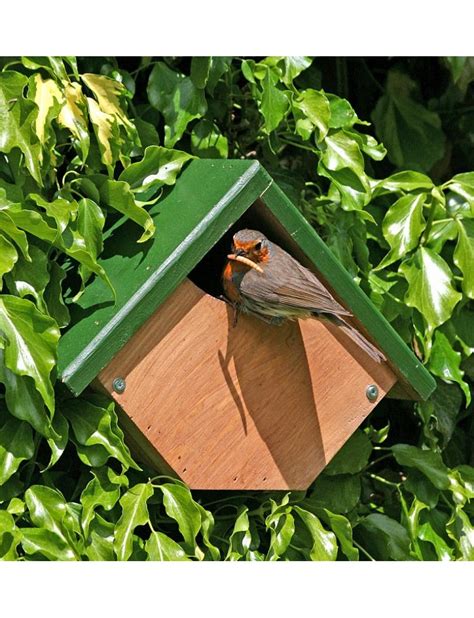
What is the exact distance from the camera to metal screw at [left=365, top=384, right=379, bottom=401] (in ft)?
10.0

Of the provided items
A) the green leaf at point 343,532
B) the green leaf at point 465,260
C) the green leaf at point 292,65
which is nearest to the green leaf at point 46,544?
the green leaf at point 343,532

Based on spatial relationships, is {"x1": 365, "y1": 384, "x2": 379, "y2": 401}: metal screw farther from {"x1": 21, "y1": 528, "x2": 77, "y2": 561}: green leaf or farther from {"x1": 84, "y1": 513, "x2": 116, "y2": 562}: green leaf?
{"x1": 21, "y1": 528, "x2": 77, "y2": 561}: green leaf

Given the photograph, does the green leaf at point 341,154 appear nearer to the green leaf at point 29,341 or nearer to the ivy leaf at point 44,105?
the ivy leaf at point 44,105

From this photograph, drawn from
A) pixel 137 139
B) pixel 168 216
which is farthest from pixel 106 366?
pixel 137 139

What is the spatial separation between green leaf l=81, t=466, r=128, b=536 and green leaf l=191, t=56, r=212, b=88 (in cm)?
101

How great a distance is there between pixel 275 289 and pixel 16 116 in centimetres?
65

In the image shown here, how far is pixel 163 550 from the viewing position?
281 centimetres

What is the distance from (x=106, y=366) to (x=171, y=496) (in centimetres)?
34

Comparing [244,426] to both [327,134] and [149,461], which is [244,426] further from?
[327,134]

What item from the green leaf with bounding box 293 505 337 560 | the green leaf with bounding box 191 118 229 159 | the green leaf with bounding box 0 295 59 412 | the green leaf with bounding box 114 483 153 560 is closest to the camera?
the green leaf with bounding box 0 295 59 412

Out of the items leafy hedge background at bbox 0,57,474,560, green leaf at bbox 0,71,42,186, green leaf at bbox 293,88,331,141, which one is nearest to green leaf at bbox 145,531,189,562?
leafy hedge background at bbox 0,57,474,560

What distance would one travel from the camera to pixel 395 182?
10.8 feet

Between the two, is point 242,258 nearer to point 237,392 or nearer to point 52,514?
point 237,392

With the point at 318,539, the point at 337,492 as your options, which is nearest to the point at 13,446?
the point at 318,539
